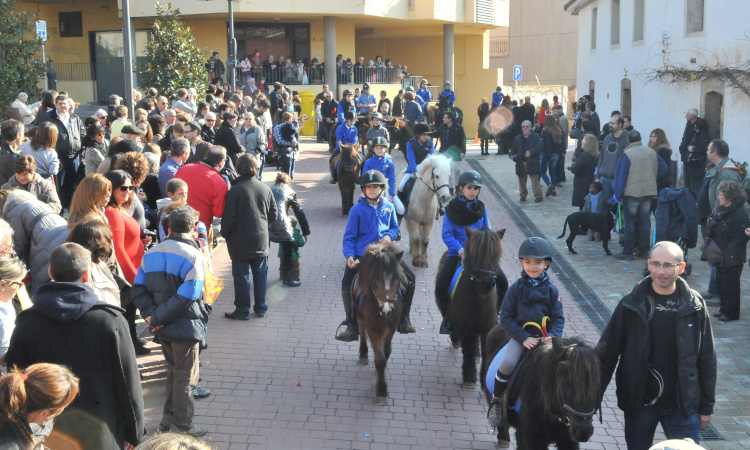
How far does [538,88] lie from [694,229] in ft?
113

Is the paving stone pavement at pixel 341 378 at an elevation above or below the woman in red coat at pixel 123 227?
below

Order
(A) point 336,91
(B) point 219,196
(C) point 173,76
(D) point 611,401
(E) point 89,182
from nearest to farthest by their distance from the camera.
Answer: (E) point 89,182, (D) point 611,401, (B) point 219,196, (C) point 173,76, (A) point 336,91

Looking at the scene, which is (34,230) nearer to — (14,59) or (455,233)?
(455,233)

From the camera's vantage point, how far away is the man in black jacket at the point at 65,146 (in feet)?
40.4

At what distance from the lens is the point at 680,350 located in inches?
199

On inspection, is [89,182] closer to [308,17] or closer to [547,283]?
[547,283]

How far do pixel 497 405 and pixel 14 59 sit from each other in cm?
1502

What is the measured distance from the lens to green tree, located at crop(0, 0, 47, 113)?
16.7m

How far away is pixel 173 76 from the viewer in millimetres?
18812

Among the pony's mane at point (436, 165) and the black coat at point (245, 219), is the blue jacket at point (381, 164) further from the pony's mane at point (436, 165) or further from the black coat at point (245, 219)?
the black coat at point (245, 219)

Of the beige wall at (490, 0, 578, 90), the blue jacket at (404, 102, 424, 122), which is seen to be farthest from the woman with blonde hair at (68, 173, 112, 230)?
the beige wall at (490, 0, 578, 90)

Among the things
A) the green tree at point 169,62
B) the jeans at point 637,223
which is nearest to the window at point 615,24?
the jeans at point 637,223

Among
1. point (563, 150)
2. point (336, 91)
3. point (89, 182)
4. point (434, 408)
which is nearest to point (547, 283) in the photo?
point (434, 408)

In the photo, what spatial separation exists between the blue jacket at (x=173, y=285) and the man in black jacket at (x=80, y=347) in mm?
1624
